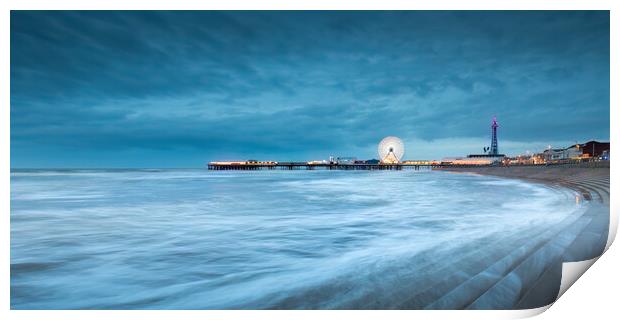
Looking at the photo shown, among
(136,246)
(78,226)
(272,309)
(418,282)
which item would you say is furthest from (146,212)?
(418,282)

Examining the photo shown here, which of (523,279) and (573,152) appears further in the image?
(573,152)

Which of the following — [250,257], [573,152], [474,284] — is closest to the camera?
[474,284]

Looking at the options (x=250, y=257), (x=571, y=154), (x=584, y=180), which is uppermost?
(x=571, y=154)

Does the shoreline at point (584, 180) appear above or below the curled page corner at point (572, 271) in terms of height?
above

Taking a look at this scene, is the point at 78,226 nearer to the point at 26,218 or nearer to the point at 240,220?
the point at 26,218

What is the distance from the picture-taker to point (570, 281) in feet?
12.7

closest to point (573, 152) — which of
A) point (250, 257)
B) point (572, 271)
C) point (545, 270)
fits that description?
point (572, 271)

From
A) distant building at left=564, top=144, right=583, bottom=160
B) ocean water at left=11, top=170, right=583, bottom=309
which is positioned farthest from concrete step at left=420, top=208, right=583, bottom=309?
distant building at left=564, top=144, right=583, bottom=160

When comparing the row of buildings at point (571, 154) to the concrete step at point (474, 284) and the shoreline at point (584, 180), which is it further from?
the concrete step at point (474, 284)

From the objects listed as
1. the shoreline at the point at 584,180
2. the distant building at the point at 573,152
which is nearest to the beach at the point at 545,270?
the shoreline at the point at 584,180

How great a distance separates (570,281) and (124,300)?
5060mm

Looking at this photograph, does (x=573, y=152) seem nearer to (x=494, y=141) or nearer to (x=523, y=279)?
(x=494, y=141)

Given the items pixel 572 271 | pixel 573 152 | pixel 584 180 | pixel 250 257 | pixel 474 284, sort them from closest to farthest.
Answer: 1. pixel 474 284
2. pixel 572 271
3. pixel 250 257
4. pixel 584 180
5. pixel 573 152

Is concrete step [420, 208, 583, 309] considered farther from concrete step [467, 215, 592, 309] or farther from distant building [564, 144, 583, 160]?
distant building [564, 144, 583, 160]
